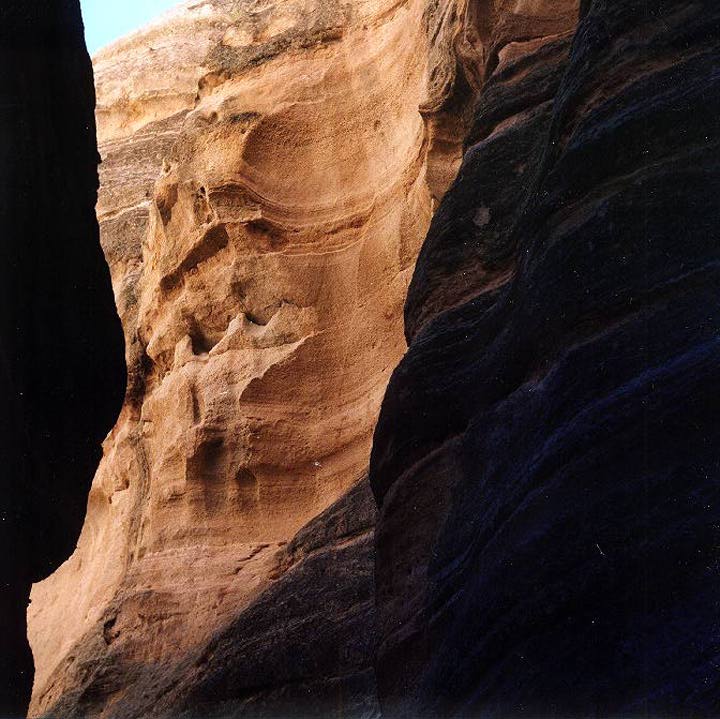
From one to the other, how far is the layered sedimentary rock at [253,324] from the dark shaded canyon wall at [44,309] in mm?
5243

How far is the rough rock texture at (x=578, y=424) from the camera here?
5.54 meters

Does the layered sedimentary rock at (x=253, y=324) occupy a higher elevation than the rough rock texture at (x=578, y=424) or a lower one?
higher

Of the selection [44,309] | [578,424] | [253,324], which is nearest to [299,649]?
[44,309]

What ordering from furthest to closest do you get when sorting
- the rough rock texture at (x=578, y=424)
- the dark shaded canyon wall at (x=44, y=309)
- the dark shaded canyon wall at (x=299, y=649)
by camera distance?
1. the dark shaded canyon wall at (x=299, y=649)
2. the dark shaded canyon wall at (x=44, y=309)
3. the rough rock texture at (x=578, y=424)

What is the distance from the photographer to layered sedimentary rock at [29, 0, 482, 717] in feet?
48.3

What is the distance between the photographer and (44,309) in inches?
299

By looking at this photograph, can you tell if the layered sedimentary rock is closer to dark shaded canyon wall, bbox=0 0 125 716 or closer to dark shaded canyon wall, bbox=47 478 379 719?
dark shaded canyon wall, bbox=47 478 379 719

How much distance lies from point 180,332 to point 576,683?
1249 centimetres

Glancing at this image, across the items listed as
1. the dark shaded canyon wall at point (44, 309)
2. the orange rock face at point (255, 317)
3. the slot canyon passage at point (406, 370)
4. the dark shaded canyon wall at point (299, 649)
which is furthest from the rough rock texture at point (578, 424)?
the orange rock face at point (255, 317)

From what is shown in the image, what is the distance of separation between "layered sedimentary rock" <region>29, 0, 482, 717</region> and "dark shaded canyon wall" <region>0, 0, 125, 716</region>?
524 centimetres

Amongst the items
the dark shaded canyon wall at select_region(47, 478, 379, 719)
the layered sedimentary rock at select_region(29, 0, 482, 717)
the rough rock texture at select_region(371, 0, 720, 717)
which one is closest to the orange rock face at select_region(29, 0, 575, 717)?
the layered sedimentary rock at select_region(29, 0, 482, 717)

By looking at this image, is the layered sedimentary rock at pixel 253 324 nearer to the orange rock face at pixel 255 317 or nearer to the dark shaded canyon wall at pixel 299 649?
the orange rock face at pixel 255 317

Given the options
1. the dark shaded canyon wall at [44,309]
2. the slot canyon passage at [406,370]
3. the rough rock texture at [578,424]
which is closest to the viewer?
the rough rock texture at [578,424]

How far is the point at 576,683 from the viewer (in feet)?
18.1
